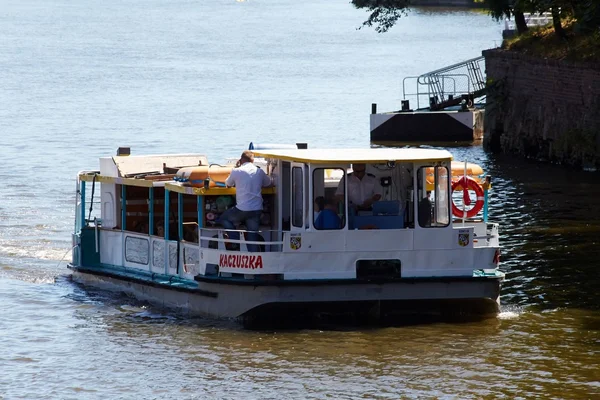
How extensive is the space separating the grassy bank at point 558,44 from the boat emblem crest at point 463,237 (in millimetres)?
22340

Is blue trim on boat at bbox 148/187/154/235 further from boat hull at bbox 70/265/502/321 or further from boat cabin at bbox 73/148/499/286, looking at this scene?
boat hull at bbox 70/265/502/321

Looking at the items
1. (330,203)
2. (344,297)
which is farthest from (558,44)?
(344,297)

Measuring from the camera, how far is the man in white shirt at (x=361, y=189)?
67.8 ft

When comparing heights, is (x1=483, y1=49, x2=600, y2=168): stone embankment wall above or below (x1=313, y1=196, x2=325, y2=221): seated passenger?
above

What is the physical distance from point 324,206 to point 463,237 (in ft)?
7.16

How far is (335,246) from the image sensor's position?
2014 cm

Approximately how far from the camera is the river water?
1834 centimetres

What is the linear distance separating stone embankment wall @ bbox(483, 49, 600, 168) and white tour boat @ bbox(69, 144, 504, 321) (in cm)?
1983

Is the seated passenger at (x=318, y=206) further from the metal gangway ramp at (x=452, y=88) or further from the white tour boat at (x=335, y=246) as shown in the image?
the metal gangway ramp at (x=452, y=88)

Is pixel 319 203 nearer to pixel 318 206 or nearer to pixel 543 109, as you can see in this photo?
pixel 318 206

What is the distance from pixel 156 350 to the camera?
19.8 metres

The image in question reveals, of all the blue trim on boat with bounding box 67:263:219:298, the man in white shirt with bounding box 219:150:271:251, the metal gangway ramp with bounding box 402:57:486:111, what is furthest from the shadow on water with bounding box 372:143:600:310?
the metal gangway ramp with bounding box 402:57:486:111

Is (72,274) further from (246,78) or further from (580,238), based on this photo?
(246,78)

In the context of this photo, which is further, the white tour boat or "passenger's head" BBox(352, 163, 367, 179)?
"passenger's head" BBox(352, 163, 367, 179)
